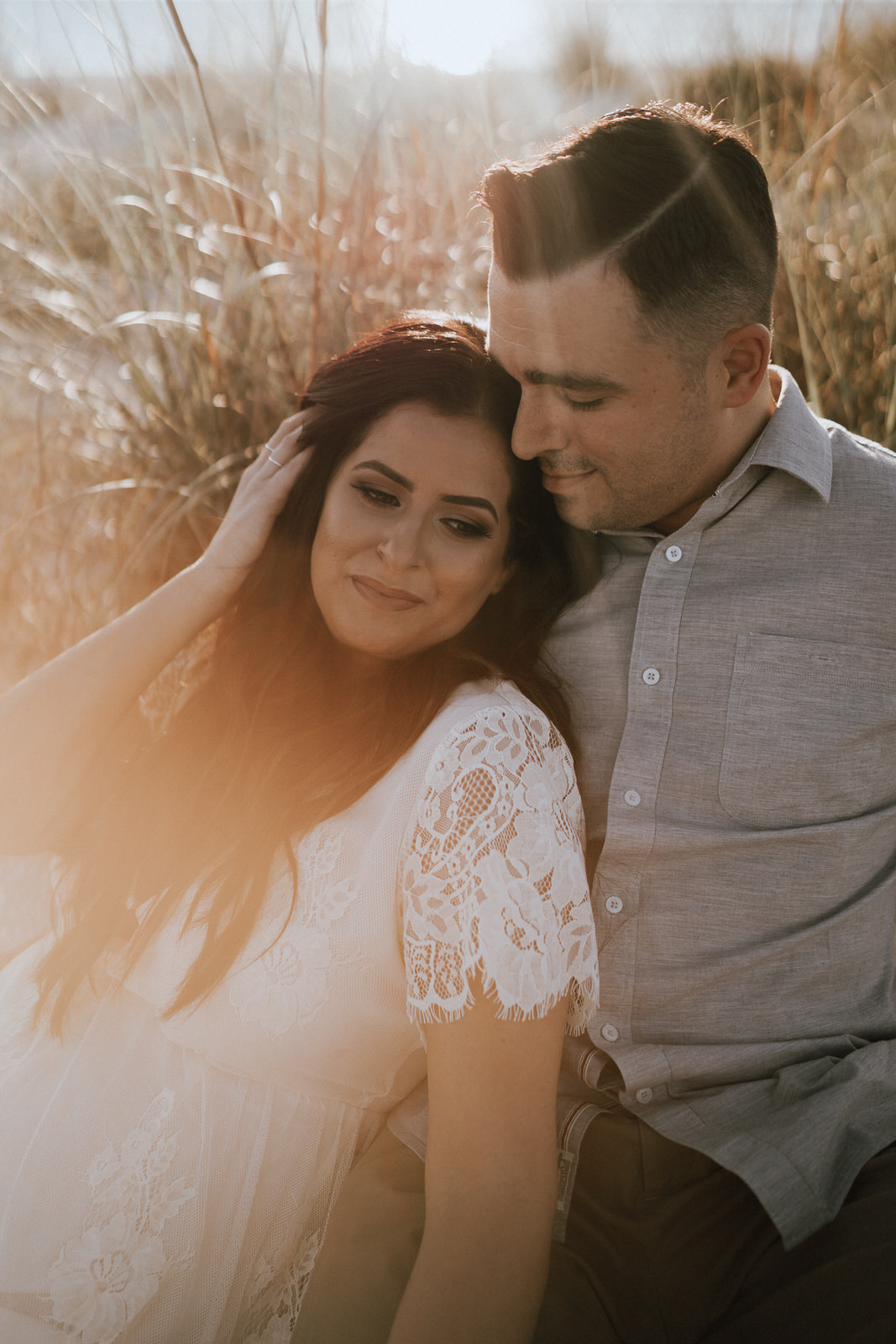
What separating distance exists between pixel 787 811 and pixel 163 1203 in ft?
4.35

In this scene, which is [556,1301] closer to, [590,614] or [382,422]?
[590,614]

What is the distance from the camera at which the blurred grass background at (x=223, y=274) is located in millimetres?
3039

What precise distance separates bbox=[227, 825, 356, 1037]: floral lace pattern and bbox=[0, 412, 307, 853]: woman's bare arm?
2.19 feet

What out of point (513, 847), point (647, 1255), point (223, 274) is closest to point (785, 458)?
point (513, 847)

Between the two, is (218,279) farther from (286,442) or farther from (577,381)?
(577,381)

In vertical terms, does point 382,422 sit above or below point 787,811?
above

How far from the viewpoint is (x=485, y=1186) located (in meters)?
1.42

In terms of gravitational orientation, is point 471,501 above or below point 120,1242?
above

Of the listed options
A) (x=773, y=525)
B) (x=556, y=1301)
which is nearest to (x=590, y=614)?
(x=773, y=525)

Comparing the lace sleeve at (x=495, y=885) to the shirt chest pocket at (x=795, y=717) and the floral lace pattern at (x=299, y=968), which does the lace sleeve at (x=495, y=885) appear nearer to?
the floral lace pattern at (x=299, y=968)

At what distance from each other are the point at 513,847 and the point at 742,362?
1101 mm

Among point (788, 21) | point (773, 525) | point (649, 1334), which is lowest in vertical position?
point (649, 1334)

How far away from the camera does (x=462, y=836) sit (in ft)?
4.94

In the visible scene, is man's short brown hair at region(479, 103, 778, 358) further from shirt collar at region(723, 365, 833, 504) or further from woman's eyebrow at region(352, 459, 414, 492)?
woman's eyebrow at region(352, 459, 414, 492)
